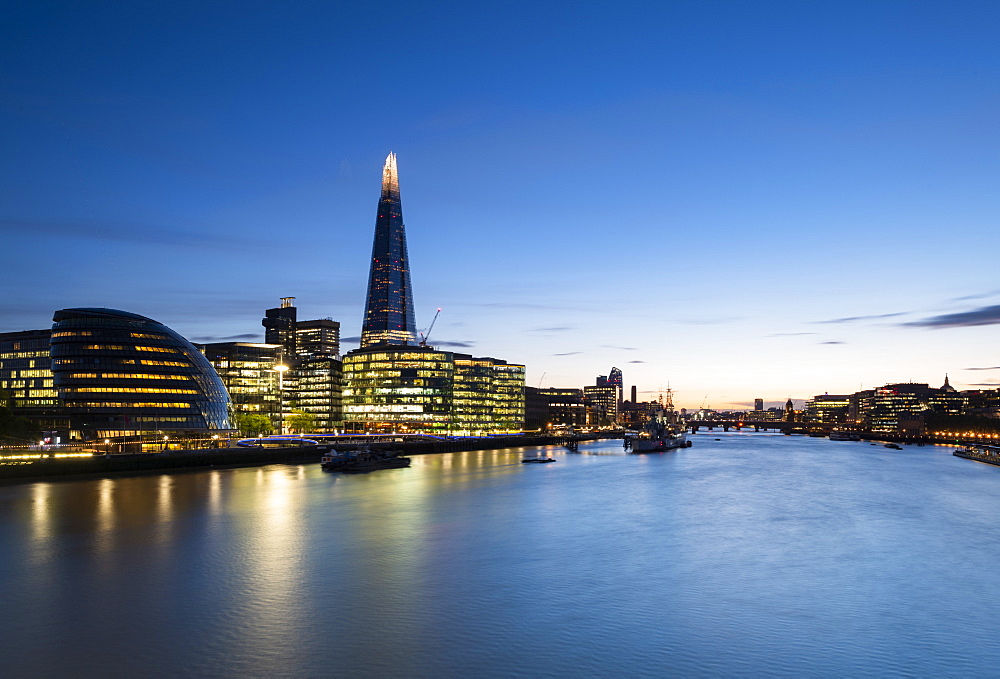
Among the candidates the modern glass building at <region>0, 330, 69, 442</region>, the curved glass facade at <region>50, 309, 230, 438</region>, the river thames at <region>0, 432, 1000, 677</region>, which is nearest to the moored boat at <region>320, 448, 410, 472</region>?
the river thames at <region>0, 432, 1000, 677</region>

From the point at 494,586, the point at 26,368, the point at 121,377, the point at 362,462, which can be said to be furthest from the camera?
the point at 26,368

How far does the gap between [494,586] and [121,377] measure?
12473 cm

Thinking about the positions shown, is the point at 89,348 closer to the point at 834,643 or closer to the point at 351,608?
the point at 351,608

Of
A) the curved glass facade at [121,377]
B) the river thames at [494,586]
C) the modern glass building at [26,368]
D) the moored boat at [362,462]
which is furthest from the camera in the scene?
the modern glass building at [26,368]

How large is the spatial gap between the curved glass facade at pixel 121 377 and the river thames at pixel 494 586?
73506mm

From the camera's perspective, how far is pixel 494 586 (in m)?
34.0

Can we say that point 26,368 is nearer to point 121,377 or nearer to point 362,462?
point 121,377

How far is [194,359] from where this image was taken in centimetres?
15250

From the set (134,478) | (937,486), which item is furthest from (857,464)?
(134,478)

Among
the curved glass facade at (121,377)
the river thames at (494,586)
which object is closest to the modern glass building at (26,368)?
the curved glass facade at (121,377)

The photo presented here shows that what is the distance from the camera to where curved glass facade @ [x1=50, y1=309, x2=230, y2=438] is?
136375mm

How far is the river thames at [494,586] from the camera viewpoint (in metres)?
24.3

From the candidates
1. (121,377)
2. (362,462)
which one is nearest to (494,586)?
(362,462)

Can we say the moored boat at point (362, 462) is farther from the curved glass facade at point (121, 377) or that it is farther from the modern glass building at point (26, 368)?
the modern glass building at point (26, 368)
